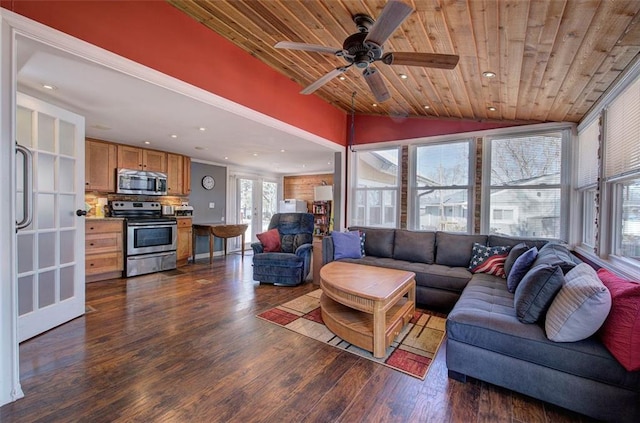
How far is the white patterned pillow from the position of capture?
1589 mm

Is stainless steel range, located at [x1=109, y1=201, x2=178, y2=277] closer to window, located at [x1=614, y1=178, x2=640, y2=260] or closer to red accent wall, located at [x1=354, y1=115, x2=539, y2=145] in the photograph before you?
red accent wall, located at [x1=354, y1=115, x2=539, y2=145]

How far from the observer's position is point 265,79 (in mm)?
3395

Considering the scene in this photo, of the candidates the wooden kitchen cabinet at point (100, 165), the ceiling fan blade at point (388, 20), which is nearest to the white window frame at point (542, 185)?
the ceiling fan blade at point (388, 20)

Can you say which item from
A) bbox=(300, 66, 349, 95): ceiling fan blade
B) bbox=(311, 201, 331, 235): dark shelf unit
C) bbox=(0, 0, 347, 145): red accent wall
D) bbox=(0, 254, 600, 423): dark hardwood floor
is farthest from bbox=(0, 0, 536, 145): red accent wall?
bbox=(311, 201, 331, 235): dark shelf unit

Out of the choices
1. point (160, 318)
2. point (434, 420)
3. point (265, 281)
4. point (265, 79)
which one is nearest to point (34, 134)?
point (160, 318)

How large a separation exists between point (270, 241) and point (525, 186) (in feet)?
12.4

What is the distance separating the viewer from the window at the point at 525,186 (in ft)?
12.0

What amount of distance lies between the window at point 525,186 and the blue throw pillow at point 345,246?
6.12ft

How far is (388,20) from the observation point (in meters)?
1.69

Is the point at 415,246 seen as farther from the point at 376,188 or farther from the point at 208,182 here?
the point at 208,182

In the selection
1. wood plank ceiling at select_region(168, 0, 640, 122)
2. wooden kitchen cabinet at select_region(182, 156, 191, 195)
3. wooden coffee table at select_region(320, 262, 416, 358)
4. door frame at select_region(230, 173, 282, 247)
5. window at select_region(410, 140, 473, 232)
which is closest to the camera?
wood plank ceiling at select_region(168, 0, 640, 122)

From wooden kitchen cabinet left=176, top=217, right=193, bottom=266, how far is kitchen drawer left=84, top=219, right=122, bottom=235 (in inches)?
41.2

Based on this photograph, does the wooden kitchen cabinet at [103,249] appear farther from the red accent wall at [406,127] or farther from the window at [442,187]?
the window at [442,187]

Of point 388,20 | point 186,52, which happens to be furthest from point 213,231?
point 388,20
